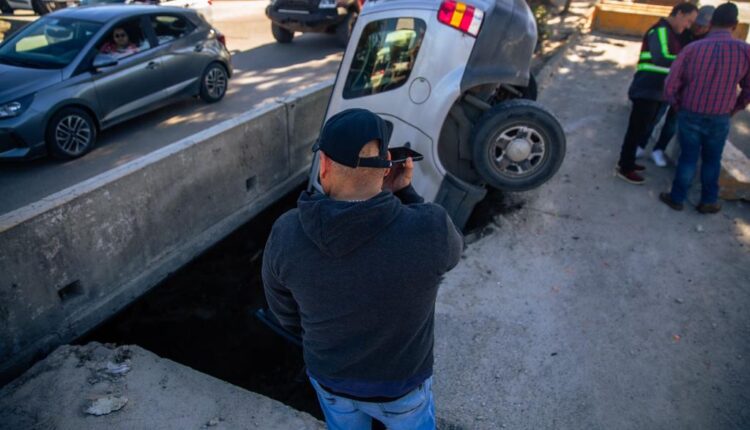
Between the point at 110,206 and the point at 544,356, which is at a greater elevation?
the point at 110,206

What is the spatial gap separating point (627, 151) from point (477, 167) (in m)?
2.28

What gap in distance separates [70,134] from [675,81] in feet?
Answer: 22.7

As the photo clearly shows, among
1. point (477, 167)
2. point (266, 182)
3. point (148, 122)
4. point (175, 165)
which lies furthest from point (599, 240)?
point (148, 122)

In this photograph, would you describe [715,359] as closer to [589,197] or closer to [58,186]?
[589,197]

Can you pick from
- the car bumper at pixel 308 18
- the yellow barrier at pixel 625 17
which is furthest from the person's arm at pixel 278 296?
the yellow barrier at pixel 625 17

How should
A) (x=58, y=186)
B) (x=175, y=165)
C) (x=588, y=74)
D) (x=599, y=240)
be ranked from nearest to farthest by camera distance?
(x=175, y=165), (x=599, y=240), (x=58, y=186), (x=588, y=74)

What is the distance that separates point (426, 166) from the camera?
14.3 feet

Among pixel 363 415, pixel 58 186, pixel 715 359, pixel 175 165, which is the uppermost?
pixel 175 165

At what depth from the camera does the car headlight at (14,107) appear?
18.5ft

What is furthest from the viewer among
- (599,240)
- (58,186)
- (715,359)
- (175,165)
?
(58,186)

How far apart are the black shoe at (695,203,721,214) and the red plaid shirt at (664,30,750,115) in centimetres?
95

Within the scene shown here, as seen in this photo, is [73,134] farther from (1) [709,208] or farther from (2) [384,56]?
(1) [709,208]

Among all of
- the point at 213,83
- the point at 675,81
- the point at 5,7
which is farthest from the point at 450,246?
the point at 5,7

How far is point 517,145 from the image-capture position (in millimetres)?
4465
